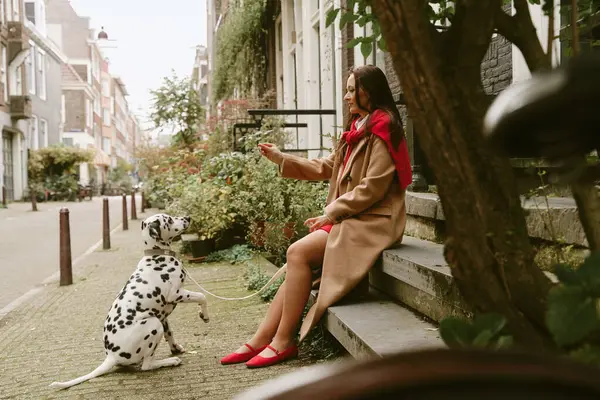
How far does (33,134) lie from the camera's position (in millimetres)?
31531

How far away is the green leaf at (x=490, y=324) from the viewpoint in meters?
0.89

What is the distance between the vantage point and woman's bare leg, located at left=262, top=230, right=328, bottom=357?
137 inches

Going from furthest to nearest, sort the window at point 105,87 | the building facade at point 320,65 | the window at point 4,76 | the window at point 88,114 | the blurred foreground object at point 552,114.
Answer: the window at point 105,87 → the window at point 88,114 → the window at point 4,76 → the building facade at point 320,65 → the blurred foreground object at point 552,114


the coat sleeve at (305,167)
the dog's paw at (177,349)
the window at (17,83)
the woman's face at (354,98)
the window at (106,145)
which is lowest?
the dog's paw at (177,349)

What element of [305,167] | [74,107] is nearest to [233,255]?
[305,167]

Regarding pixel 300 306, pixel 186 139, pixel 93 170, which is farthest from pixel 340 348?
pixel 93 170

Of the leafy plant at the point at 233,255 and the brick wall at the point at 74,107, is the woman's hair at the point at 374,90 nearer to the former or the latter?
the leafy plant at the point at 233,255

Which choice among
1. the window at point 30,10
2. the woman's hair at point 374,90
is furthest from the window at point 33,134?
the woman's hair at point 374,90

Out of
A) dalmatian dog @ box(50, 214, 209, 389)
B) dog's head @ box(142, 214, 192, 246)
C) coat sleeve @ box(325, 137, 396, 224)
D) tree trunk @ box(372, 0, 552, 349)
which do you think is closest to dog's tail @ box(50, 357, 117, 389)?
dalmatian dog @ box(50, 214, 209, 389)

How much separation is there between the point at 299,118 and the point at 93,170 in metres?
43.8

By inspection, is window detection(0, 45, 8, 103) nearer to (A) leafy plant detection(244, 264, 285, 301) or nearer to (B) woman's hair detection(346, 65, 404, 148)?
(A) leafy plant detection(244, 264, 285, 301)

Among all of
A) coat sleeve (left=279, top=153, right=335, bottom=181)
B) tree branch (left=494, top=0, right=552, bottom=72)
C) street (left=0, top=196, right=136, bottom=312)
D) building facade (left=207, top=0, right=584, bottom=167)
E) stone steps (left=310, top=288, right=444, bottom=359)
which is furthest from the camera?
Answer: street (left=0, top=196, right=136, bottom=312)

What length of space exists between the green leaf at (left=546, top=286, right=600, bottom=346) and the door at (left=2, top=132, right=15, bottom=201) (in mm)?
29228

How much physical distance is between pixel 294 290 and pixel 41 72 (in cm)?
3418
